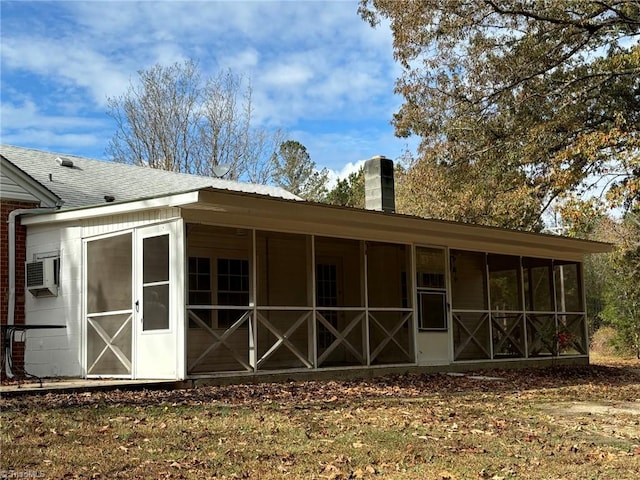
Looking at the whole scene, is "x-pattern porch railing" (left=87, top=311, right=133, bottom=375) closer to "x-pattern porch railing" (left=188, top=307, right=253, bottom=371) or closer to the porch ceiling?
"x-pattern porch railing" (left=188, top=307, right=253, bottom=371)

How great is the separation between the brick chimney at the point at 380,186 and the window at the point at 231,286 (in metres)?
3.04

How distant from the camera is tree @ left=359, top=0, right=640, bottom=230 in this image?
16.6 meters

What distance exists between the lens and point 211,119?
35.0 metres

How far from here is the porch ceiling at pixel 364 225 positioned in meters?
10.3

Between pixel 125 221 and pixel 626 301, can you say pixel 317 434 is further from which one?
pixel 626 301

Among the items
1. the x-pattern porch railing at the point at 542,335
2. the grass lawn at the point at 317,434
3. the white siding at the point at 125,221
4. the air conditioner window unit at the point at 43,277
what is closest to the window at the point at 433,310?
the x-pattern porch railing at the point at 542,335

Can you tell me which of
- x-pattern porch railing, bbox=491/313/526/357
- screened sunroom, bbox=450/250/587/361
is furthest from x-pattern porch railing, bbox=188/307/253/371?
x-pattern porch railing, bbox=491/313/526/357

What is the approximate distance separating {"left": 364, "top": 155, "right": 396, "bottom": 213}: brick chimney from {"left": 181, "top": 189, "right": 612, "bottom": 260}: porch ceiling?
64.7 inches

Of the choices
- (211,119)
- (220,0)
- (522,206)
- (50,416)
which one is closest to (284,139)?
(211,119)

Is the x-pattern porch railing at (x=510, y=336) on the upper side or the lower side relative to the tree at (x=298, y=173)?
lower

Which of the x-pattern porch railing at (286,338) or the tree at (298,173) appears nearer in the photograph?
the x-pattern porch railing at (286,338)

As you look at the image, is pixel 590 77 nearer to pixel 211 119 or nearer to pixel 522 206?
pixel 522 206

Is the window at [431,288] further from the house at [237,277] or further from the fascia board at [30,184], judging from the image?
the fascia board at [30,184]

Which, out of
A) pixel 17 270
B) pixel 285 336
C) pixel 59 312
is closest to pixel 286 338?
pixel 285 336
